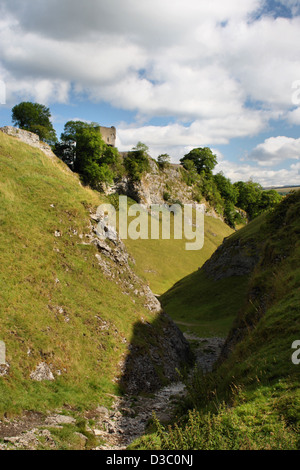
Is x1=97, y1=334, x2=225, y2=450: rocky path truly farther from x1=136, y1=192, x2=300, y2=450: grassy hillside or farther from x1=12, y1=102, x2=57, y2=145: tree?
x1=12, y1=102, x2=57, y2=145: tree

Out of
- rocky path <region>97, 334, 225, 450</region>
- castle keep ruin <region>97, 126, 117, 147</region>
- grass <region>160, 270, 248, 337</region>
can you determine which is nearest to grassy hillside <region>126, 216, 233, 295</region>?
grass <region>160, 270, 248, 337</region>

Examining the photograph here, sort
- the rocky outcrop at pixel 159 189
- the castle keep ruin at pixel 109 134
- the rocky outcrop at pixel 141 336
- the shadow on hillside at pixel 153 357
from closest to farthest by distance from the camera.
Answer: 1. the shadow on hillside at pixel 153 357
2. the rocky outcrop at pixel 141 336
3. the rocky outcrop at pixel 159 189
4. the castle keep ruin at pixel 109 134

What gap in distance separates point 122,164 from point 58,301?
81.1 metres

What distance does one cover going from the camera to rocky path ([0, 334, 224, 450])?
12083mm

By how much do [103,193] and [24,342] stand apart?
7156 centimetres

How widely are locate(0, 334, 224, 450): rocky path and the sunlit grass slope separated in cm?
87

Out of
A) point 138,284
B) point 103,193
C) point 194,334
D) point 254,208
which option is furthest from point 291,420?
point 254,208

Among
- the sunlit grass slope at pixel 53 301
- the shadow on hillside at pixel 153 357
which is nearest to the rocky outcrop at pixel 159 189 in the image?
the sunlit grass slope at pixel 53 301

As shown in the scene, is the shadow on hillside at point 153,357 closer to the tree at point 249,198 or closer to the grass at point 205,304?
the grass at point 205,304

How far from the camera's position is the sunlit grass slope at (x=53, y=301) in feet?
53.5

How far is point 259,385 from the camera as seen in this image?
35.1ft

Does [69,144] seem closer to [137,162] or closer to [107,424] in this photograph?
[137,162]

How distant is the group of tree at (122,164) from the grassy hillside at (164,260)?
23.1 meters

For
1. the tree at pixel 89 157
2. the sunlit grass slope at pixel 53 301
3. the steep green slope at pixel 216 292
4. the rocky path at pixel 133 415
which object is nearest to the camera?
the rocky path at pixel 133 415
